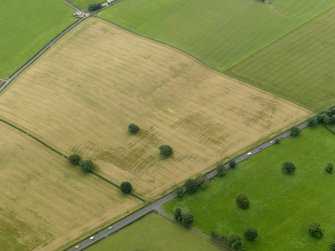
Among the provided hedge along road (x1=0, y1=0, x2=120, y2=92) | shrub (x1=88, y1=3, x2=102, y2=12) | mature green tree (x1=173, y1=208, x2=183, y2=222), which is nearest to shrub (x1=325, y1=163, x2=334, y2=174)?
mature green tree (x1=173, y1=208, x2=183, y2=222)

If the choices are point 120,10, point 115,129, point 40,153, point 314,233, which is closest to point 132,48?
point 120,10

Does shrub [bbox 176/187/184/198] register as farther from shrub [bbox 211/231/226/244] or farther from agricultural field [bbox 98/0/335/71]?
agricultural field [bbox 98/0/335/71]

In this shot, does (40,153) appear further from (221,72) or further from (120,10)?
(120,10)

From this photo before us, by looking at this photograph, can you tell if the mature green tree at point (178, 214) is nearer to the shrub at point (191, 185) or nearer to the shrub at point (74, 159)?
the shrub at point (191, 185)

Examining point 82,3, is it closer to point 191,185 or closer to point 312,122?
point 191,185

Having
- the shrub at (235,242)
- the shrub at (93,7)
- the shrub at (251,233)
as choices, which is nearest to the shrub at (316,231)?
the shrub at (251,233)

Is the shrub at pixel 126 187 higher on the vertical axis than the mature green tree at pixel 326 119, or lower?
lower
